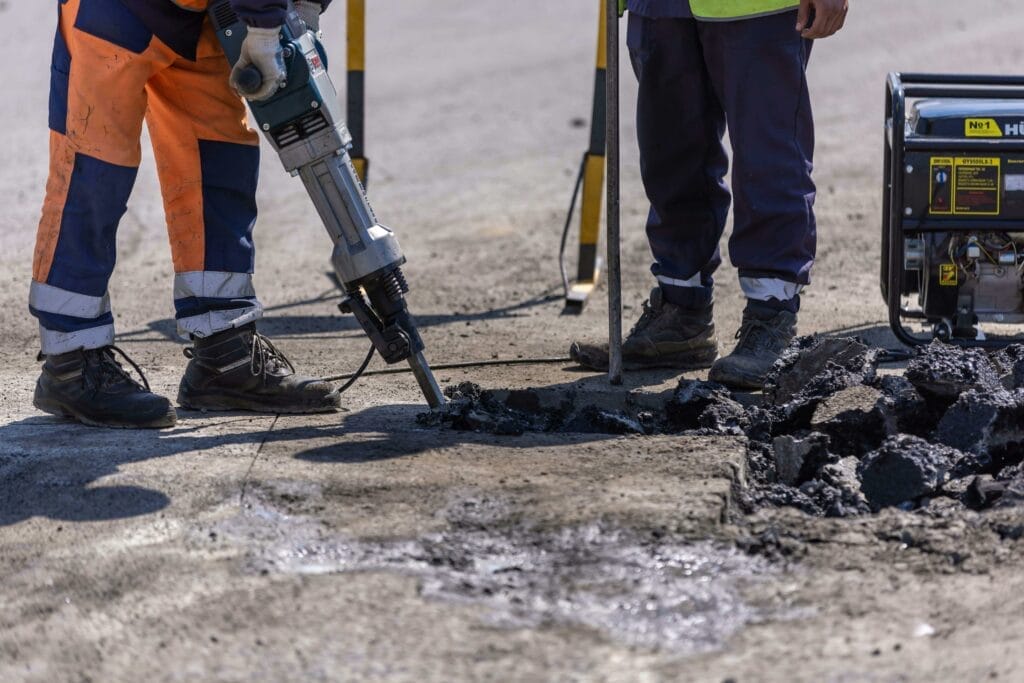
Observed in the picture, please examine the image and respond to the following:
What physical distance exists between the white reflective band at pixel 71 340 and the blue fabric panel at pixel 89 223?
12cm

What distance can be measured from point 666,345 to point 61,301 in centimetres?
195

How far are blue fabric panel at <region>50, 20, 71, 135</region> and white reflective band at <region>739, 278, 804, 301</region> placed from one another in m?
2.15

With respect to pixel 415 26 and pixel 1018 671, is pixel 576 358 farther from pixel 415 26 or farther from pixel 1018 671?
pixel 415 26

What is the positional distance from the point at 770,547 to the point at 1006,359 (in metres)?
1.40

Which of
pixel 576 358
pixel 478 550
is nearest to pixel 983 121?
pixel 576 358

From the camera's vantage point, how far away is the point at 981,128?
428 cm

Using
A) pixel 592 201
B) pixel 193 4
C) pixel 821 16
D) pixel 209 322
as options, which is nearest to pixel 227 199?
pixel 209 322

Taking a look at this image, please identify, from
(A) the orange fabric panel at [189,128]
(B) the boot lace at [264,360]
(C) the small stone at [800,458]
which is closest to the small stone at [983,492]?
(C) the small stone at [800,458]

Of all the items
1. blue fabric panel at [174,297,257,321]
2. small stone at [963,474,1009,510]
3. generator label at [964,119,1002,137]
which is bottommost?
small stone at [963,474,1009,510]

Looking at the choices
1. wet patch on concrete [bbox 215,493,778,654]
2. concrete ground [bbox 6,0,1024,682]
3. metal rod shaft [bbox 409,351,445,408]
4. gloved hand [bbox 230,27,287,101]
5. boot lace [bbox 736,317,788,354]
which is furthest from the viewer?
boot lace [bbox 736,317,788,354]

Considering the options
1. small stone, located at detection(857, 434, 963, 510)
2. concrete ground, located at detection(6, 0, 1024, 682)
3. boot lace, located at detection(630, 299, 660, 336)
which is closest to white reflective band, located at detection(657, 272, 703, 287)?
boot lace, located at detection(630, 299, 660, 336)

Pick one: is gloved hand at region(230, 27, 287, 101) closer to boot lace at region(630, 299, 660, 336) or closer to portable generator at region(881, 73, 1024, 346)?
boot lace at region(630, 299, 660, 336)

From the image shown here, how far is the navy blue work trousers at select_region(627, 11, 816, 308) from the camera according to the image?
4168 mm

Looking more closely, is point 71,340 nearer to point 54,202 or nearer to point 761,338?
point 54,202
